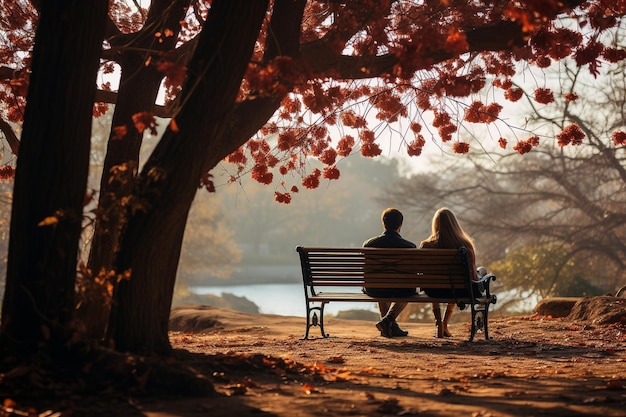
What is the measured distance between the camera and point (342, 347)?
8.60 meters

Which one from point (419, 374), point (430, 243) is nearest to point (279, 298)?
point (430, 243)

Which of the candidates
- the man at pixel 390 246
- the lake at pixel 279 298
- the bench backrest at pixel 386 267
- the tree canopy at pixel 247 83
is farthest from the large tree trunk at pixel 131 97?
the lake at pixel 279 298

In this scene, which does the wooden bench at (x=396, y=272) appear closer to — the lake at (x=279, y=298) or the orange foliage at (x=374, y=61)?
the orange foliage at (x=374, y=61)

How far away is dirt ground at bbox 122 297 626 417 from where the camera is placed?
4.76 metres

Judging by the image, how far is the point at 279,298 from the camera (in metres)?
43.6

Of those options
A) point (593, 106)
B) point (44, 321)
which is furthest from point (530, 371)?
point (593, 106)

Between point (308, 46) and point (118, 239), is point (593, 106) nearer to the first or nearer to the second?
point (308, 46)

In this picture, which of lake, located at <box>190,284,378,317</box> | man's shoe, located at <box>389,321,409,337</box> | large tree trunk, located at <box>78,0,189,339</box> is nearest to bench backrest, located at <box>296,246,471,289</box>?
man's shoe, located at <box>389,321,409,337</box>

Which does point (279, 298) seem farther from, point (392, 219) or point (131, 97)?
point (131, 97)

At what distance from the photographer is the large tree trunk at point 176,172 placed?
221 inches

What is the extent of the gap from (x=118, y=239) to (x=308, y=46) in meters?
2.70

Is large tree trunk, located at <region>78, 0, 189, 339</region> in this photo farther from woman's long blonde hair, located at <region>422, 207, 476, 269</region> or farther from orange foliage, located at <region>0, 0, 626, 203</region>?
woman's long blonde hair, located at <region>422, 207, 476, 269</region>

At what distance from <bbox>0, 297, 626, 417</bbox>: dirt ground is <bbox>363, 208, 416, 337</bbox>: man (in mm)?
174

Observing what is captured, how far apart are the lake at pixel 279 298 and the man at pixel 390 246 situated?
71.1 ft
